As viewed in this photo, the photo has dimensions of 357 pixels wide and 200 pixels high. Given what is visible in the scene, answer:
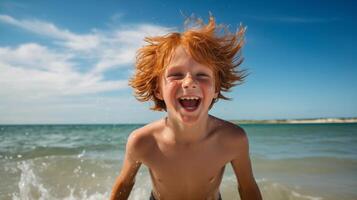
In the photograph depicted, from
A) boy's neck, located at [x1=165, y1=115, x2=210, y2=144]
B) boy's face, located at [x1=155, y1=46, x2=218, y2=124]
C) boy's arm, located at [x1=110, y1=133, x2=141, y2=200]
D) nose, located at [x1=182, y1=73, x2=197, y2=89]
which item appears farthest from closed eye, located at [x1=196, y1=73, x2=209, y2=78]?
boy's arm, located at [x1=110, y1=133, x2=141, y2=200]

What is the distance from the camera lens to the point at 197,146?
2.68 metres

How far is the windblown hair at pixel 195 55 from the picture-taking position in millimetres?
2551

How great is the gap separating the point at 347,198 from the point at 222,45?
300 centimetres

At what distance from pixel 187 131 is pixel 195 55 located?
0.64 meters

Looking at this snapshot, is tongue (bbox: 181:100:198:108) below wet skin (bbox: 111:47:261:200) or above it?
above

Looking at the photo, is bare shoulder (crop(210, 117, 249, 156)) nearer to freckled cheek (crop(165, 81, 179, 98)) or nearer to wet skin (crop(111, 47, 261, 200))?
wet skin (crop(111, 47, 261, 200))

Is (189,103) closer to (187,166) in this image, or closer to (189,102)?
(189,102)

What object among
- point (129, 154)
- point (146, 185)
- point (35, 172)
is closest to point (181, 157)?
point (129, 154)

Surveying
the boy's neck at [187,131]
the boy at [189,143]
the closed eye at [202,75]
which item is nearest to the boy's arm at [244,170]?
the boy at [189,143]

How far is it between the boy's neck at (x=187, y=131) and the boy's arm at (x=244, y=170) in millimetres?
304

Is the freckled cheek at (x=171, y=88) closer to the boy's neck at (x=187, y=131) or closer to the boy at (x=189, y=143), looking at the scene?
the boy at (x=189, y=143)

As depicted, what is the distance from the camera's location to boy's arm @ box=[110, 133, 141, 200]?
2.69 metres

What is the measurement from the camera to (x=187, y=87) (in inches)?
87.4

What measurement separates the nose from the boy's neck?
449 mm
